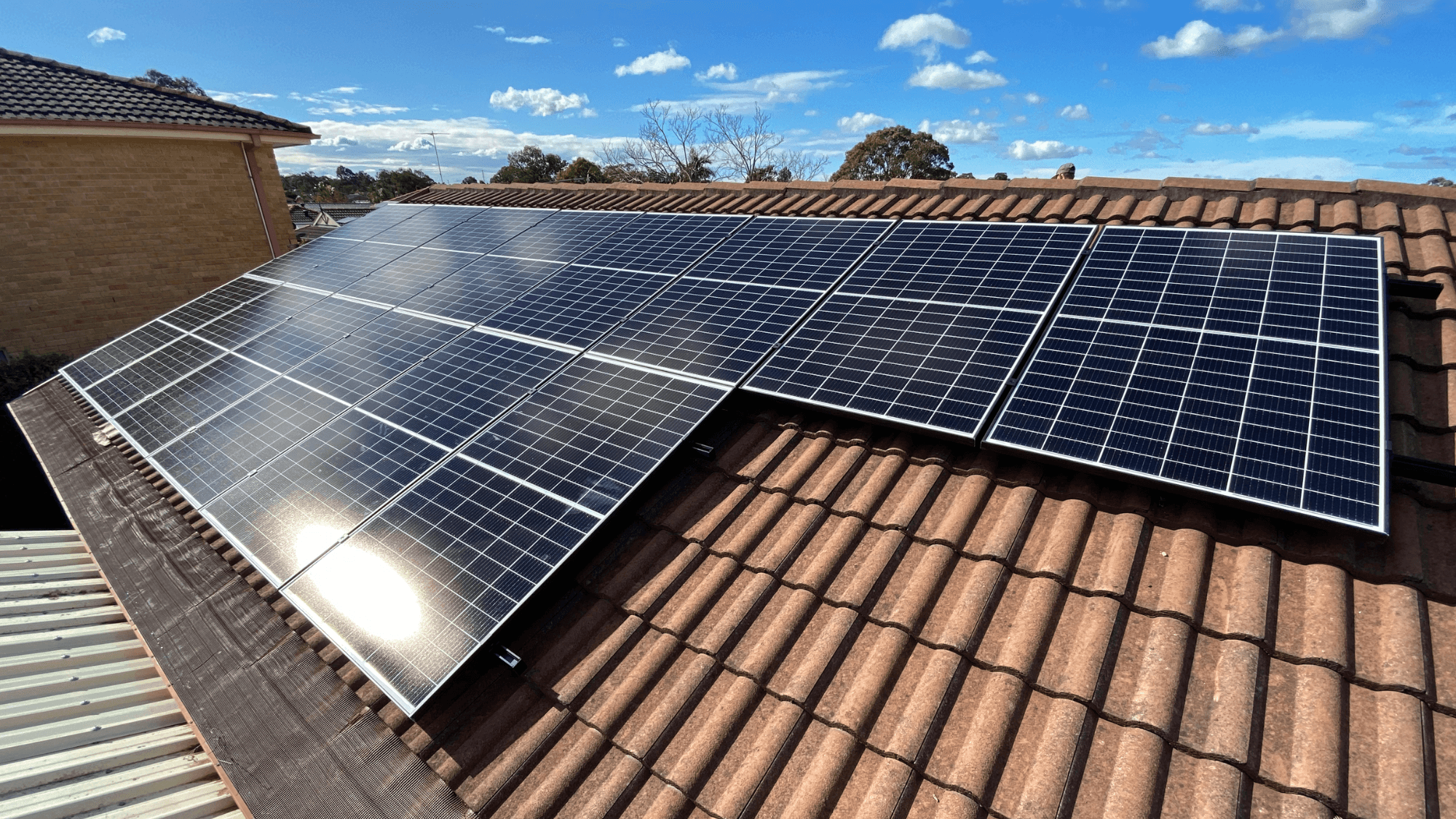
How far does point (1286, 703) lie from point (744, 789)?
297 centimetres

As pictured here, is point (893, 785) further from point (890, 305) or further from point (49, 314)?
point (49, 314)

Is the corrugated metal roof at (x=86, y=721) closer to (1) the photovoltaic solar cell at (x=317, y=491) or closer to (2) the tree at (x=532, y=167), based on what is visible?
(1) the photovoltaic solar cell at (x=317, y=491)

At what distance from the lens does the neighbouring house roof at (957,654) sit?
3.13 metres

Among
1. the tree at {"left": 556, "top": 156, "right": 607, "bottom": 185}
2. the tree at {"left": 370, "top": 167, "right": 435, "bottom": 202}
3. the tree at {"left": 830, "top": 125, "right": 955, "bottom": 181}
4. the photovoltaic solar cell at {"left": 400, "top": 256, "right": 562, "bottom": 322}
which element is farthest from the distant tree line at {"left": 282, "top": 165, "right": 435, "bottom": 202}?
the photovoltaic solar cell at {"left": 400, "top": 256, "right": 562, "bottom": 322}

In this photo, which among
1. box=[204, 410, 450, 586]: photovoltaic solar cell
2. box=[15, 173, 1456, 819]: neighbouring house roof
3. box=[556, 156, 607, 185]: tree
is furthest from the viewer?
box=[556, 156, 607, 185]: tree

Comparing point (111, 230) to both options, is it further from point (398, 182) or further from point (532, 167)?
point (398, 182)

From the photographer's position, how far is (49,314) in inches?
671

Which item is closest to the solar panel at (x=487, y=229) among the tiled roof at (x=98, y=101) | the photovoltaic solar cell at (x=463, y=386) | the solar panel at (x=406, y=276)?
the solar panel at (x=406, y=276)

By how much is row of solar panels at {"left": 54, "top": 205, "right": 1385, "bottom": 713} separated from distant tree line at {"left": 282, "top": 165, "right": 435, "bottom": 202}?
6707 centimetres

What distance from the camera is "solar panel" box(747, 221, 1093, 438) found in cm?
544

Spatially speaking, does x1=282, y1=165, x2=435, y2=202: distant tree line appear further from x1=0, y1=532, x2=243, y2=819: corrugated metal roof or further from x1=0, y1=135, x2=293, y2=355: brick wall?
x1=0, y1=532, x2=243, y2=819: corrugated metal roof

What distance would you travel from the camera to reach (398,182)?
83.2 m

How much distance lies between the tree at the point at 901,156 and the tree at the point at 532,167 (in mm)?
33572

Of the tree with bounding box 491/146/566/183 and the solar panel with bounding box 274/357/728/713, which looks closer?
the solar panel with bounding box 274/357/728/713
